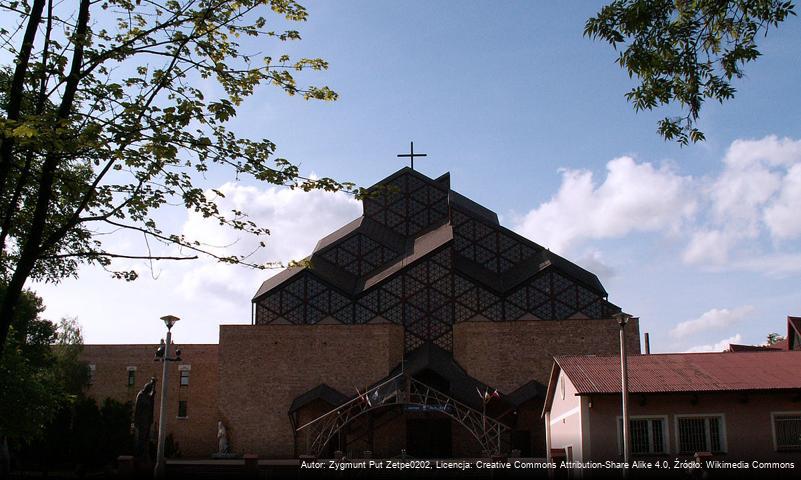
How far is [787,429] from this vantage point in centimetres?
2220

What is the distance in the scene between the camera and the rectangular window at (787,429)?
22.1 meters

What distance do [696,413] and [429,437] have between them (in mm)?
18812

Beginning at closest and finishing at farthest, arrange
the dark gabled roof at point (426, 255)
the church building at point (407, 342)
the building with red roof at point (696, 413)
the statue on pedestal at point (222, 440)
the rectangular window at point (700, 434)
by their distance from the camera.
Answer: the building with red roof at point (696, 413) < the rectangular window at point (700, 434) < the church building at point (407, 342) < the statue on pedestal at point (222, 440) < the dark gabled roof at point (426, 255)

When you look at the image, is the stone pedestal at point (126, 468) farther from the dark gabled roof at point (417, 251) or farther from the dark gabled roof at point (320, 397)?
the dark gabled roof at point (417, 251)

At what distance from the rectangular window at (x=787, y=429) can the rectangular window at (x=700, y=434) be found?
4.96 ft

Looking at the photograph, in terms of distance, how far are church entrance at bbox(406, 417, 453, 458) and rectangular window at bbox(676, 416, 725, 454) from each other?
18.1 metres

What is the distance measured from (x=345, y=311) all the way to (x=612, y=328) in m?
14.2

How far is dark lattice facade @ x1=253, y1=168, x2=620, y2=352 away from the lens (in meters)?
41.2

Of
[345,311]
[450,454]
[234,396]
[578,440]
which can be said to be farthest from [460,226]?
[578,440]

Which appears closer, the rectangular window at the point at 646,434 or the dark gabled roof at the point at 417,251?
the rectangular window at the point at 646,434

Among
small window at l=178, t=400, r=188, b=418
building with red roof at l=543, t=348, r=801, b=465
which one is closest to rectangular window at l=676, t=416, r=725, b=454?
building with red roof at l=543, t=348, r=801, b=465

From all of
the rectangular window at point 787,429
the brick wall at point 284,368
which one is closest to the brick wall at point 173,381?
the brick wall at point 284,368

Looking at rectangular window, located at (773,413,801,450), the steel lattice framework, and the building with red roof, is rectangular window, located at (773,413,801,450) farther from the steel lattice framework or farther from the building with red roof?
the steel lattice framework

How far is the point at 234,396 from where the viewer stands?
41.2 metres
